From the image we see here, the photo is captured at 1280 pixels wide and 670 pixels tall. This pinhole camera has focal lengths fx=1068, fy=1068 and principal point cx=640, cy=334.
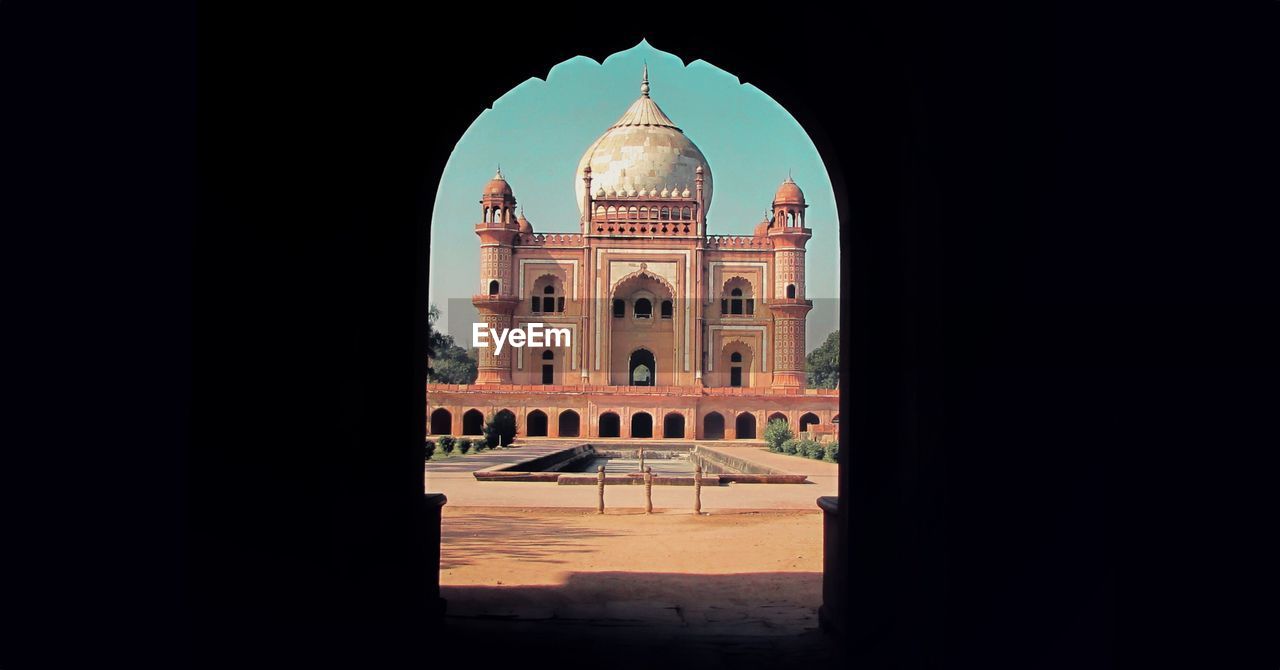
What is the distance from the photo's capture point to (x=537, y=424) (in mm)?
31797

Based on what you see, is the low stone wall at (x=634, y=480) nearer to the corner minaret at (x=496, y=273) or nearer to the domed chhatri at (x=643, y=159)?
the corner minaret at (x=496, y=273)

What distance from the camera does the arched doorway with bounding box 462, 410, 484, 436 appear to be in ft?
102

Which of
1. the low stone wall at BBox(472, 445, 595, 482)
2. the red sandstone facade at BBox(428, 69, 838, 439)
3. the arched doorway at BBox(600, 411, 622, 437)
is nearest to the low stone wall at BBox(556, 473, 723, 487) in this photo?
the low stone wall at BBox(472, 445, 595, 482)

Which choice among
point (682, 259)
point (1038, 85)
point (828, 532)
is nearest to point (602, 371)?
point (682, 259)

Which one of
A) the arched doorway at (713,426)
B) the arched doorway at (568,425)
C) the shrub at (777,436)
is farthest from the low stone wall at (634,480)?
the arched doorway at (713,426)

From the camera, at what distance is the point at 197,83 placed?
8.34 ft

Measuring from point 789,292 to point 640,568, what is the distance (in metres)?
26.9

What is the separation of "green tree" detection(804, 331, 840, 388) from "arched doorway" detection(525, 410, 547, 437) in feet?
89.6

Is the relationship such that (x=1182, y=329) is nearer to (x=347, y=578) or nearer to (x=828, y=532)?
(x=828, y=532)

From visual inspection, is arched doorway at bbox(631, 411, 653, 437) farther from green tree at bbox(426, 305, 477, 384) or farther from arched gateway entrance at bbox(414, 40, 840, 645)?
green tree at bbox(426, 305, 477, 384)

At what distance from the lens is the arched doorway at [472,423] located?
1226 inches

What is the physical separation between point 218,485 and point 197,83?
3.29 feet

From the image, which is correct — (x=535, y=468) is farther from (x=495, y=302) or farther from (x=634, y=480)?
(x=495, y=302)

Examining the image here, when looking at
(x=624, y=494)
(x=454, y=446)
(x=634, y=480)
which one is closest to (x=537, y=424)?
(x=454, y=446)
